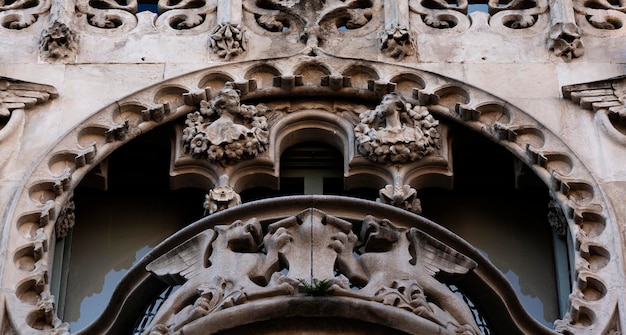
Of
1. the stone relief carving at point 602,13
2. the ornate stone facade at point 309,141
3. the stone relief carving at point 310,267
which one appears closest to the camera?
the stone relief carving at point 310,267

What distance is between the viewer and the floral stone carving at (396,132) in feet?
57.1

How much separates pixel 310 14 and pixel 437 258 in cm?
367

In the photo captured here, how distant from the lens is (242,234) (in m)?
15.8

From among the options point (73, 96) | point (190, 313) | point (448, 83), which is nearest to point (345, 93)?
point (448, 83)

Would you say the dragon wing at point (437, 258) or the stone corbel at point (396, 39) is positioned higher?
the stone corbel at point (396, 39)

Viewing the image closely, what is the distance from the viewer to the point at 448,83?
18047mm

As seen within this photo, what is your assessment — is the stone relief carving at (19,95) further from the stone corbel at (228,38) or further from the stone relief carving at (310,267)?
the stone relief carving at (310,267)

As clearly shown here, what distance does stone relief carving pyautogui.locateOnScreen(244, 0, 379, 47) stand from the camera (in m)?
18.8

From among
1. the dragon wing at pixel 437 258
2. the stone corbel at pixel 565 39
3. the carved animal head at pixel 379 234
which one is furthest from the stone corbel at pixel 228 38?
the dragon wing at pixel 437 258

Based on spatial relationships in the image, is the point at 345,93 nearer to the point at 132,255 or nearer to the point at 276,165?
the point at 276,165

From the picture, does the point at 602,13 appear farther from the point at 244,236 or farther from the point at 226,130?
the point at 244,236

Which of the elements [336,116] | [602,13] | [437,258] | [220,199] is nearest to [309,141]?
[336,116]

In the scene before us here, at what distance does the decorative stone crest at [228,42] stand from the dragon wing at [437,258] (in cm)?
311

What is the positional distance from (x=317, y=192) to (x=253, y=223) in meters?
1.79
